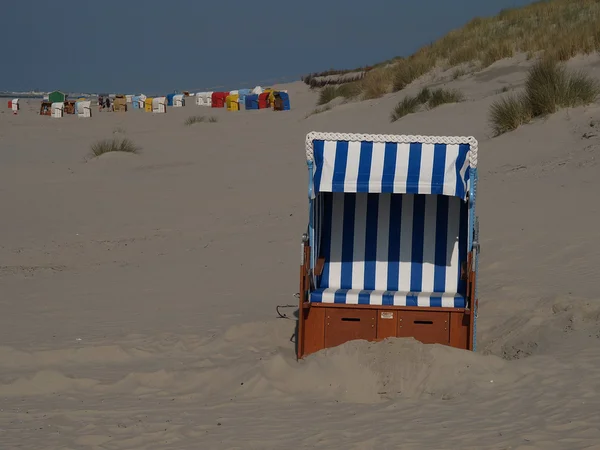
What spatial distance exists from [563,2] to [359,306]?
2543cm

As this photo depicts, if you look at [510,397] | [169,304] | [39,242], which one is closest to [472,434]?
[510,397]

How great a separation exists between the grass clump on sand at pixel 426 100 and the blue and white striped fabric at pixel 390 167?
47.9 ft

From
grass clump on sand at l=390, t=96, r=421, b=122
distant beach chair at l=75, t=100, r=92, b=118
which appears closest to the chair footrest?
grass clump on sand at l=390, t=96, r=421, b=122

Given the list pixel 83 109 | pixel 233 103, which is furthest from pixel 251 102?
pixel 83 109

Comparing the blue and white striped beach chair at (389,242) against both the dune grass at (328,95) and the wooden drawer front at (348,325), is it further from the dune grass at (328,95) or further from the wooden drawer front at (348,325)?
the dune grass at (328,95)

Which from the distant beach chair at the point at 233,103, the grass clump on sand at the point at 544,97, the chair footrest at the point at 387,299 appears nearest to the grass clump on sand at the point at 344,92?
the distant beach chair at the point at 233,103

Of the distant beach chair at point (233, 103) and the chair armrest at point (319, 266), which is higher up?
the distant beach chair at point (233, 103)

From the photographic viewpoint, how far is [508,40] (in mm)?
25438

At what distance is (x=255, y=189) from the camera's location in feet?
50.8

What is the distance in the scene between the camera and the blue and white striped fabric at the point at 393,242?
7.32 metres

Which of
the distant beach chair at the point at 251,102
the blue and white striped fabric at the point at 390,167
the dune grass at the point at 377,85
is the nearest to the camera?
the blue and white striped fabric at the point at 390,167

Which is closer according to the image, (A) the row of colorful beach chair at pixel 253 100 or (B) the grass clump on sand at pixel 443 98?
(B) the grass clump on sand at pixel 443 98

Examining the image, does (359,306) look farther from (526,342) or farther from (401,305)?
(526,342)

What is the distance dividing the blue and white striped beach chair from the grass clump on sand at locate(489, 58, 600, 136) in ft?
26.5
